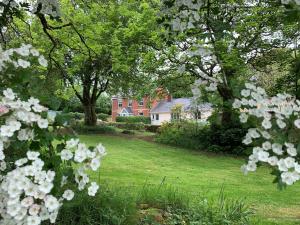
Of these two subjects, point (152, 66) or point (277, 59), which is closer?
point (277, 59)

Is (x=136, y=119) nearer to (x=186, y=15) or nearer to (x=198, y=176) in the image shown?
→ (x=198, y=176)

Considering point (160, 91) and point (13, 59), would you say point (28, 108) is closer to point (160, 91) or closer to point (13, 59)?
point (13, 59)

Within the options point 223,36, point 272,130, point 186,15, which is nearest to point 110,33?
point 186,15

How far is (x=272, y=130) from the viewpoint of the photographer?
86.5 inches

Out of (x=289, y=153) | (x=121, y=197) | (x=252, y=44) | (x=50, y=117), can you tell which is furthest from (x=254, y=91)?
(x=252, y=44)

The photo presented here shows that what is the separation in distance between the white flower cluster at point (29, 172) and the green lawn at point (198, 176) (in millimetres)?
4480

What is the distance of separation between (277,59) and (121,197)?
1220 centimetres

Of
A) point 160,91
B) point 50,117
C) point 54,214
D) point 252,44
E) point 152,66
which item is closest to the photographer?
point 54,214

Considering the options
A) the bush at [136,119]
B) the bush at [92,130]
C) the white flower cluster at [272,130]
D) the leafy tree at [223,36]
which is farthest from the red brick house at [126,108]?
the white flower cluster at [272,130]

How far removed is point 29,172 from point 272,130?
4.06 ft

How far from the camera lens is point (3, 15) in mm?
4703

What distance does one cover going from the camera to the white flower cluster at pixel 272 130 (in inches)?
79.7

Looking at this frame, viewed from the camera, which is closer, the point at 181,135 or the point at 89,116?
the point at 181,135

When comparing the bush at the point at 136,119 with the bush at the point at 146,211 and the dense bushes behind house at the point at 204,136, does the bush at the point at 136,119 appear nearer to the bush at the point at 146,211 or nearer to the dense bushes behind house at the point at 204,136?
the dense bushes behind house at the point at 204,136
